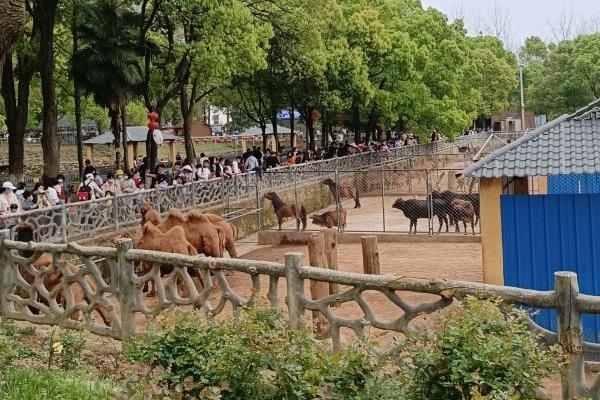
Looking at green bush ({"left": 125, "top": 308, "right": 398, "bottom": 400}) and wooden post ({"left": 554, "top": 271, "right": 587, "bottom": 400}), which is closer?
green bush ({"left": 125, "top": 308, "right": 398, "bottom": 400})

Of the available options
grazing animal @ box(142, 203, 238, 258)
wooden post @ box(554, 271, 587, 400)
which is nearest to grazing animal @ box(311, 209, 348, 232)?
grazing animal @ box(142, 203, 238, 258)

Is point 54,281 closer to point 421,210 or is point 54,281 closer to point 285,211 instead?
point 285,211

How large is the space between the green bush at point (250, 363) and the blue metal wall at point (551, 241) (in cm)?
583

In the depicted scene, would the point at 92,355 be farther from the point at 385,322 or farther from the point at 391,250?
the point at 391,250

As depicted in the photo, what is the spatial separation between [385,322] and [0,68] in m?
9.58

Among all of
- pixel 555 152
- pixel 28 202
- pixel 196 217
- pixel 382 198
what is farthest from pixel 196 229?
pixel 382 198

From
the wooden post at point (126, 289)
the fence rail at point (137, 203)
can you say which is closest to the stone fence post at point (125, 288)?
the wooden post at point (126, 289)

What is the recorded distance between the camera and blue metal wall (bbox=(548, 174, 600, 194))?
13910mm

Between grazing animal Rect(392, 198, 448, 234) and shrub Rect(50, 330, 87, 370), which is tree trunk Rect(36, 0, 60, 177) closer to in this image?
grazing animal Rect(392, 198, 448, 234)

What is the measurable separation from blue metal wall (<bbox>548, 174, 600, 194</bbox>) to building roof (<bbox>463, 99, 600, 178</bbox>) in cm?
152

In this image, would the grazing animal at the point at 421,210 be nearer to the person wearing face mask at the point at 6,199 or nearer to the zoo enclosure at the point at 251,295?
the person wearing face mask at the point at 6,199

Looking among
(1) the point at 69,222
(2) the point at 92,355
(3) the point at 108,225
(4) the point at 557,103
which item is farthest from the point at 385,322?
(4) the point at 557,103

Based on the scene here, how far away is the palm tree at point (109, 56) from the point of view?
84.8 ft

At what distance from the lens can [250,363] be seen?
591 cm
